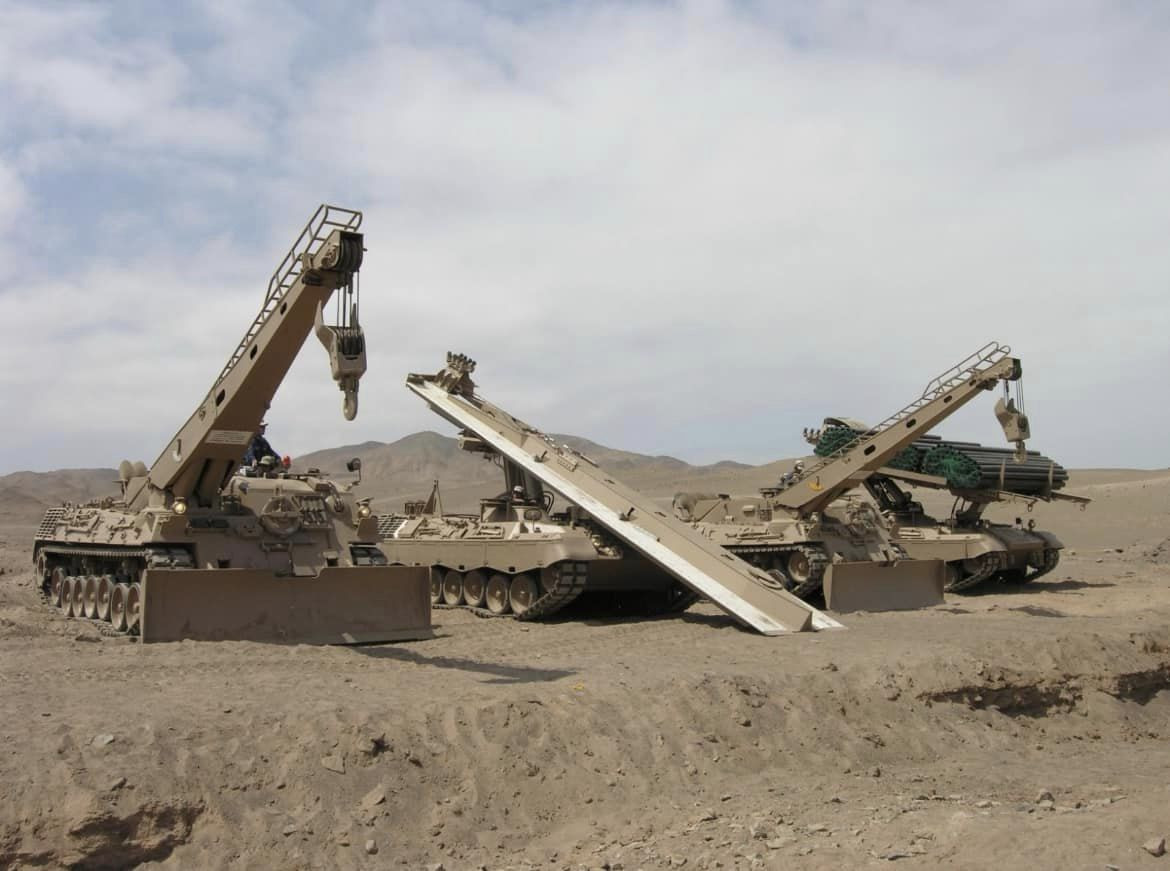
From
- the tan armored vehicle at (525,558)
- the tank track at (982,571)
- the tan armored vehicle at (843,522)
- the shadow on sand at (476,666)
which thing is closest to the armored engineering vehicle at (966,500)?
the tank track at (982,571)

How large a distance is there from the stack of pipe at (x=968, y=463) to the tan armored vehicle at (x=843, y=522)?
288cm

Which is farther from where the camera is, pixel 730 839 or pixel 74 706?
pixel 74 706

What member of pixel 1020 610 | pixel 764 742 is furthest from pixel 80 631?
pixel 1020 610

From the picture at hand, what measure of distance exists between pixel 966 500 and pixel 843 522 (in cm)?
634

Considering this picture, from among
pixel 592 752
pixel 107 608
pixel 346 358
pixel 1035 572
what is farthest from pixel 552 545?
pixel 1035 572

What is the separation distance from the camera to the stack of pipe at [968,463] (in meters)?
24.5

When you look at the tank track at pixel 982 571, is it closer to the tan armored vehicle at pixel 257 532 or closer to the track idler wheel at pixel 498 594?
the track idler wheel at pixel 498 594

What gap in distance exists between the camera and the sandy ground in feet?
22.6

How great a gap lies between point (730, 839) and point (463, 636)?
7.97 metres

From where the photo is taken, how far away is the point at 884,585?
61.6ft

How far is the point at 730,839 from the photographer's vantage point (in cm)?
727

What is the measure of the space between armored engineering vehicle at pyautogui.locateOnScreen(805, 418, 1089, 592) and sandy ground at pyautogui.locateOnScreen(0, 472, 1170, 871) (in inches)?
392

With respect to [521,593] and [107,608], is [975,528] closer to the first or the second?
[521,593]

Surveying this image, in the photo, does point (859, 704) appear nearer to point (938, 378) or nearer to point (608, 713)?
point (608, 713)
